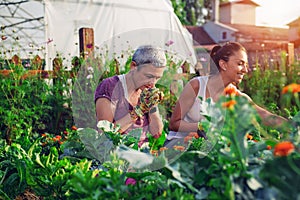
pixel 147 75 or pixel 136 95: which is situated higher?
pixel 147 75

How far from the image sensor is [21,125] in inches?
165

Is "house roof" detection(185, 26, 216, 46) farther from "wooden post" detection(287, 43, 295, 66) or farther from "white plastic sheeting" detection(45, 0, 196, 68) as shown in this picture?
"wooden post" detection(287, 43, 295, 66)

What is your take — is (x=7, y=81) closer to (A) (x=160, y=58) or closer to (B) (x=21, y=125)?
(B) (x=21, y=125)

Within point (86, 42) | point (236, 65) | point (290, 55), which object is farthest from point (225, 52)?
point (290, 55)

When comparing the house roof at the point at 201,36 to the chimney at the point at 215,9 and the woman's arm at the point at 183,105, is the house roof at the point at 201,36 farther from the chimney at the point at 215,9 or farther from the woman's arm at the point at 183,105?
the woman's arm at the point at 183,105

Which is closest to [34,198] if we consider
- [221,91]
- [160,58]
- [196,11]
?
[160,58]

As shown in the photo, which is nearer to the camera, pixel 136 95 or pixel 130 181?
pixel 130 181

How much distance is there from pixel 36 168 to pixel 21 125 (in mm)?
2516

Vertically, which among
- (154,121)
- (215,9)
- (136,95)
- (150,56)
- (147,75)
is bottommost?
(154,121)

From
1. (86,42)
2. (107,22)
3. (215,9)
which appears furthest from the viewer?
(215,9)

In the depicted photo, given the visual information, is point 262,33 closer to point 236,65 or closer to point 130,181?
point 236,65

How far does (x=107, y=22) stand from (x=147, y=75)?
6.28 meters

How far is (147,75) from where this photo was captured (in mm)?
2537

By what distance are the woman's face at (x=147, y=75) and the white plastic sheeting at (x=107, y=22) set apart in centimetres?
407
